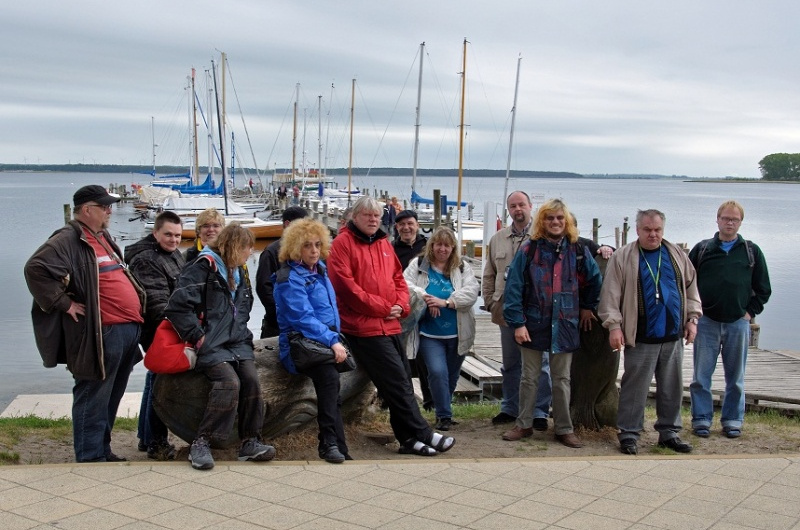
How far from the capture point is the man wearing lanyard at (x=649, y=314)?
5.98 m

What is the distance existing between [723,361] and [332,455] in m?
3.32

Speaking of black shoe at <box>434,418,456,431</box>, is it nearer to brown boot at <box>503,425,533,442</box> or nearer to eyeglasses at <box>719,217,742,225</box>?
brown boot at <box>503,425,533,442</box>

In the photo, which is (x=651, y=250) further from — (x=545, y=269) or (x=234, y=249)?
(x=234, y=249)

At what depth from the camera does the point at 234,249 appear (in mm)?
5273

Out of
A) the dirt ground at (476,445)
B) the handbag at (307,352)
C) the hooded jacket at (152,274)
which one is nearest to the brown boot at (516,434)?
the dirt ground at (476,445)

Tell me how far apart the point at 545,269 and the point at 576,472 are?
4.99 feet

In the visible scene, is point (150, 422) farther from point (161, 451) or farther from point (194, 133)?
point (194, 133)

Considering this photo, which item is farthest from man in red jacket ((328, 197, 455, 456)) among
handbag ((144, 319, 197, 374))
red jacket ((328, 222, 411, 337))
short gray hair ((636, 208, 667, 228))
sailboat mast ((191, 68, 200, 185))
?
sailboat mast ((191, 68, 200, 185))

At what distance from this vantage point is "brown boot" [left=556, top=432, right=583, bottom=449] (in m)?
6.18

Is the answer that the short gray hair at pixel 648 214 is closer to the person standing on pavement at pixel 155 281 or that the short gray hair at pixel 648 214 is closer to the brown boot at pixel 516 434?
the brown boot at pixel 516 434

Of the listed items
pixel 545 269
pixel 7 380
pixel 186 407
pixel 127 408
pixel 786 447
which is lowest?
pixel 7 380

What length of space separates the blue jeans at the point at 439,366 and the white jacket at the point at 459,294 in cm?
8

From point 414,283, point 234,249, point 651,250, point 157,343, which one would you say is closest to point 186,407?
point 157,343

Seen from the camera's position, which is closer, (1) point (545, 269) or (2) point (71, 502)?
(2) point (71, 502)
